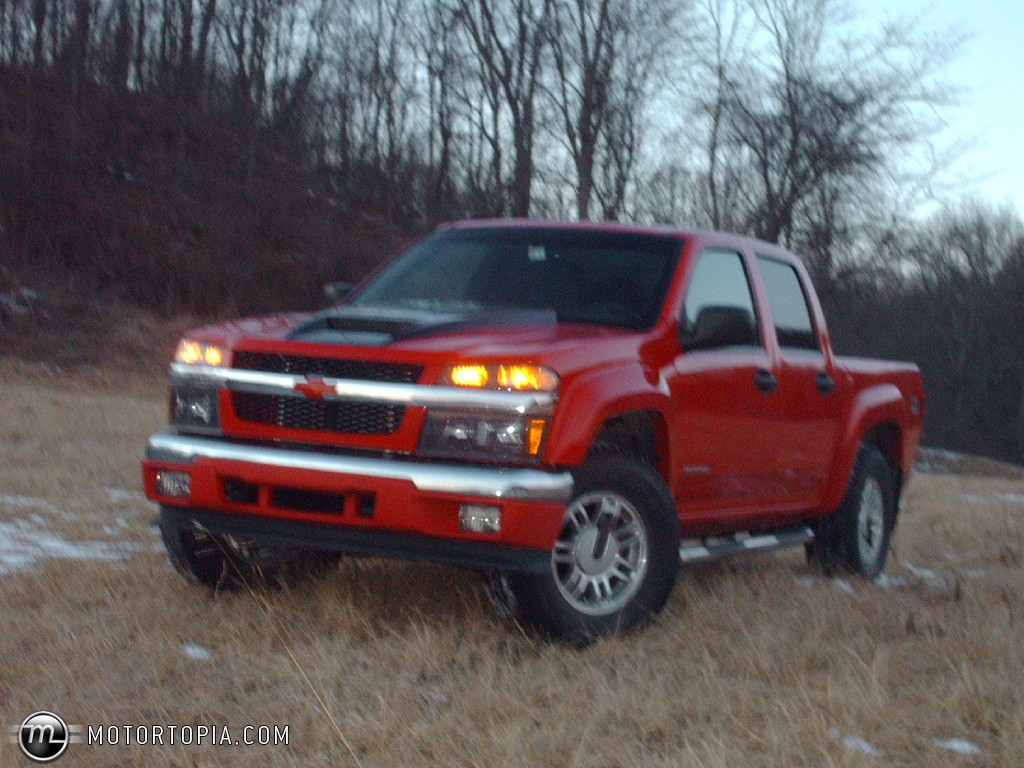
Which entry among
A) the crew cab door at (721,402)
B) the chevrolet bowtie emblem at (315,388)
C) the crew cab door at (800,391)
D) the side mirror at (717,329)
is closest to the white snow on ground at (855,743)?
the crew cab door at (721,402)

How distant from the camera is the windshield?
5797mm

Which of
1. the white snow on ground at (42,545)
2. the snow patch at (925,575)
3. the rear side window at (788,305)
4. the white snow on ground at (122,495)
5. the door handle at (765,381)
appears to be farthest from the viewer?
the white snow on ground at (122,495)

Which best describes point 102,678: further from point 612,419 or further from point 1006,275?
point 1006,275

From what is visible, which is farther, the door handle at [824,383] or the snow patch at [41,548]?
the door handle at [824,383]

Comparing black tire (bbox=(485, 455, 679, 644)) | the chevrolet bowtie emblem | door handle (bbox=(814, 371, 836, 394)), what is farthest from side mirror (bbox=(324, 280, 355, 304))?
door handle (bbox=(814, 371, 836, 394))

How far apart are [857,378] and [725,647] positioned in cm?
261

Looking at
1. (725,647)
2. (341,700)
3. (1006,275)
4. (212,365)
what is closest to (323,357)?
(212,365)

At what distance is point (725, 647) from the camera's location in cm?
512

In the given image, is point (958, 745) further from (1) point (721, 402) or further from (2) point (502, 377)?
(1) point (721, 402)

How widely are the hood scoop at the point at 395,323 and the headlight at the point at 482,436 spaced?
423mm

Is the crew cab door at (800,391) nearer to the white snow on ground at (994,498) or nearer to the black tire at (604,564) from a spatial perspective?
the black tire at (604,564)

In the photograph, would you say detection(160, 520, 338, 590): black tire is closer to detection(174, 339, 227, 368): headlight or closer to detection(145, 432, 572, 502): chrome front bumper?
detection(174, 339, 227, 368): headlight

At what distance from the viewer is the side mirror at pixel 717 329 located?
5.56 m

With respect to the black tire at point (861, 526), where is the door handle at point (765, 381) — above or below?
above
